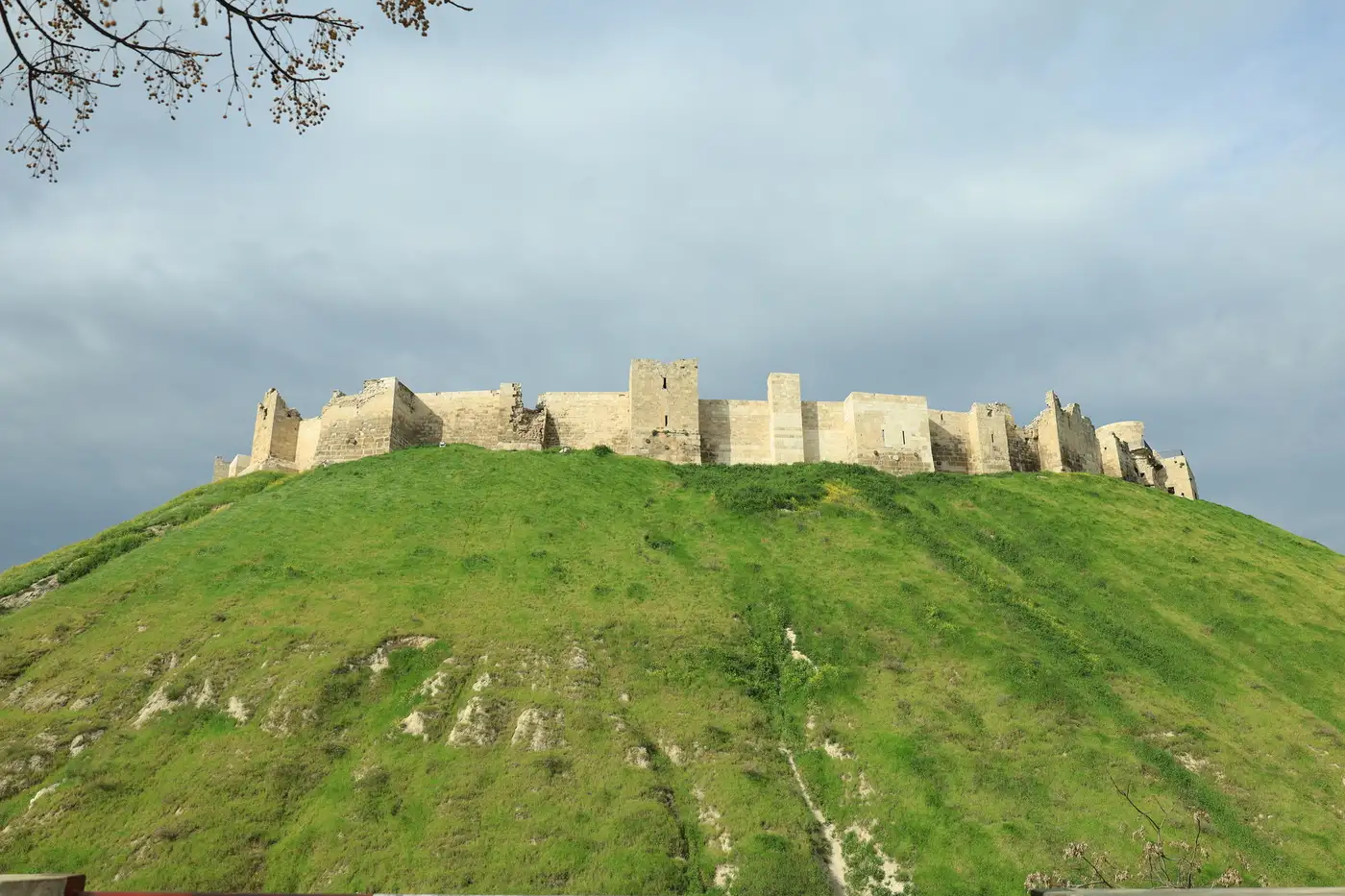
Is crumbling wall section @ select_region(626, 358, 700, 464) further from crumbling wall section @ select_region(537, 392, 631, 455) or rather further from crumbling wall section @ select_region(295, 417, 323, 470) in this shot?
crumbling wall section @ select_region(295, 417, 323, 470)

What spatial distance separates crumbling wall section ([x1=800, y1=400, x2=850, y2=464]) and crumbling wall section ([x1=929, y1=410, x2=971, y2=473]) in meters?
5.57

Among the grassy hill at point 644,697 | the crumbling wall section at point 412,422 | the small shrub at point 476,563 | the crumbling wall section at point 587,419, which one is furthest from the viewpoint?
the crumbling wall section at point 587,419

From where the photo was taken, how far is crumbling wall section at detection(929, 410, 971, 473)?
53.2 m

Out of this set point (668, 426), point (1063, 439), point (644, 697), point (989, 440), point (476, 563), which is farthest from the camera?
point (1063, 439)

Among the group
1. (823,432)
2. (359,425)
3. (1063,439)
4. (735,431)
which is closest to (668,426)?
(735,431)

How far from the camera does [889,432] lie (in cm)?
5153

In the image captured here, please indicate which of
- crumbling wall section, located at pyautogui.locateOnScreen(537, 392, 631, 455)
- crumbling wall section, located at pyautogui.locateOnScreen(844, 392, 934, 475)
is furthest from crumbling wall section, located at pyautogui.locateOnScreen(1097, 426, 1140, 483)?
crumbling wall section, located at pyautogui.locateOnScreen(537, 392, 631, 455)

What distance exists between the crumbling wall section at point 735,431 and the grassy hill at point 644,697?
833 cm

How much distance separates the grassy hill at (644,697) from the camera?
21.1 metres

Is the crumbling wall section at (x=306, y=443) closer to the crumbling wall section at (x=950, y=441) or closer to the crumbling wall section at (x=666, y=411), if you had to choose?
the crumbling wall section at (x=666, y=411)

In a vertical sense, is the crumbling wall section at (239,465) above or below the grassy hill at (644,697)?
above

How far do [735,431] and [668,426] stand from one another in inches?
179

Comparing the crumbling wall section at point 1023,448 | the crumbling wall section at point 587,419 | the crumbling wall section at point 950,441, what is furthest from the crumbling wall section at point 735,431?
→ the crumbling wall section at point 1023,448

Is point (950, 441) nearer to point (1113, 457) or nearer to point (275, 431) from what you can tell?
point (1113, 457)
